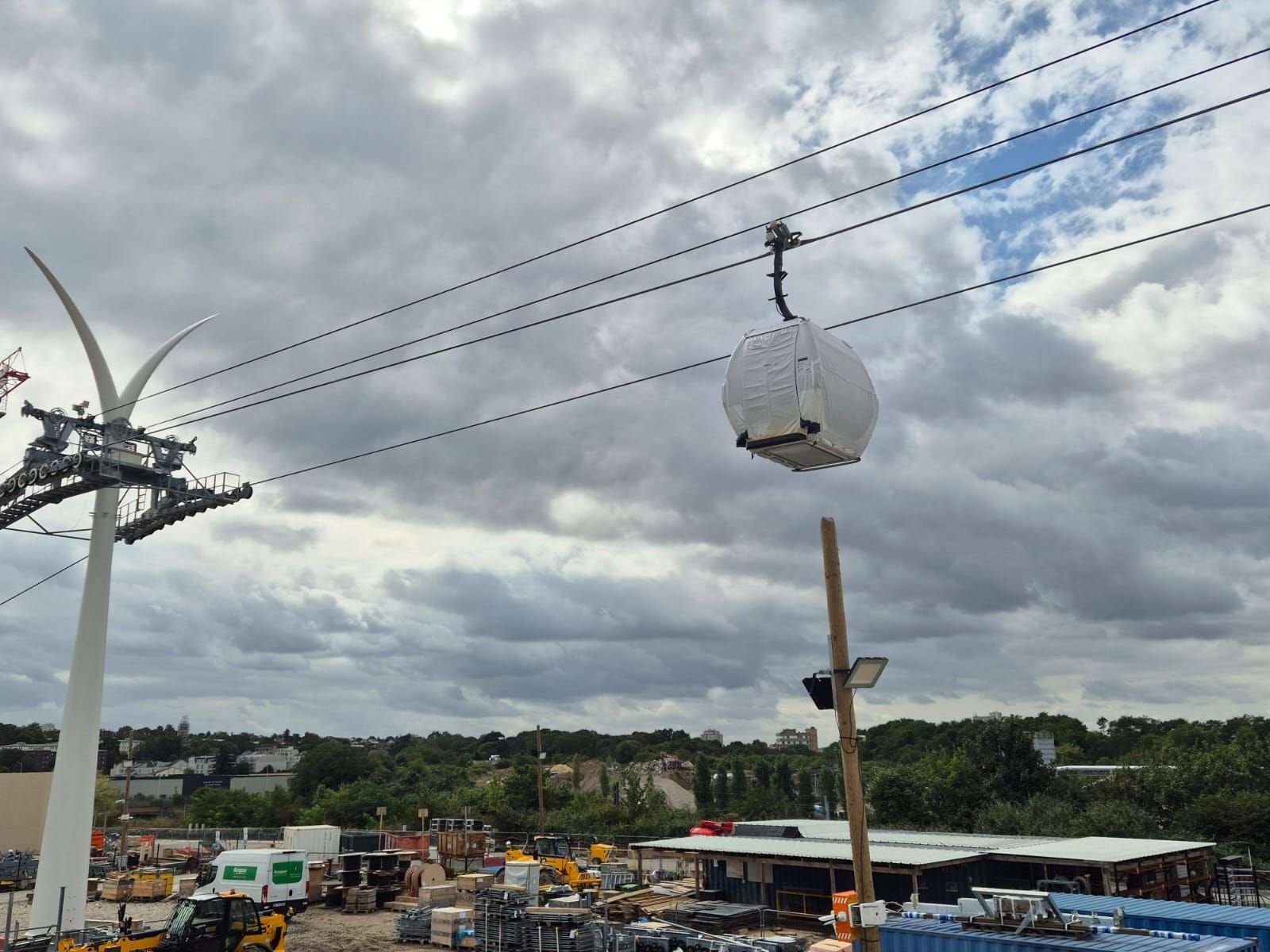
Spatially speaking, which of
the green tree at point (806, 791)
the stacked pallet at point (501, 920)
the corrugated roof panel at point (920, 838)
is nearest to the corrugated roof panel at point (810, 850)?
the corrugated roof panel at point (920, 838)

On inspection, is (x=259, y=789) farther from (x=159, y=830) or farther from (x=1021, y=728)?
(x=1021, y=728)

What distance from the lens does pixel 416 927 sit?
28.8 meters

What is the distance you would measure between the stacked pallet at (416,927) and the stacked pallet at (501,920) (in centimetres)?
253

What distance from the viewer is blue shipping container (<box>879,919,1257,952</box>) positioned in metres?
14.9

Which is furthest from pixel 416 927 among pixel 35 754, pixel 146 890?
pixel 35 754

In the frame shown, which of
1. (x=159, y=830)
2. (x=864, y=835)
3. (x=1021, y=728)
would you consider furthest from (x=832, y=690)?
(x=159, y=830)

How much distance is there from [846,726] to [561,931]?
56.4 feet

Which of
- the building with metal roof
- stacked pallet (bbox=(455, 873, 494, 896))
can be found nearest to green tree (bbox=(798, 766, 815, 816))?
the building with metal roof

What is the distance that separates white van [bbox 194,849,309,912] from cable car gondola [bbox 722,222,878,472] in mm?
26199

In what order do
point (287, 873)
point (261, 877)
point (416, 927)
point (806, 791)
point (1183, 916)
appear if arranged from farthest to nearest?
point (806, 791) < point (287, 873) < point (261, 877) < point (416, 927) < point (1183, 916)

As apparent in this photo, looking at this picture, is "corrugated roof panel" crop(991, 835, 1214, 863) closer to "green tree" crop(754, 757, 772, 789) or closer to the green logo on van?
the green logo on van

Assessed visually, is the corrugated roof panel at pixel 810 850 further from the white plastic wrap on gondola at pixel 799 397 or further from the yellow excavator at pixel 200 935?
the white plastic wrap on gondola at pixel 799 397

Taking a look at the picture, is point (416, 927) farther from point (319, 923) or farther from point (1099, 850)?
point (1099, 850)

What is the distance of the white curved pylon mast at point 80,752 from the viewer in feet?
82.3
